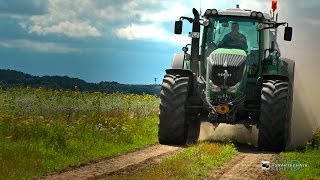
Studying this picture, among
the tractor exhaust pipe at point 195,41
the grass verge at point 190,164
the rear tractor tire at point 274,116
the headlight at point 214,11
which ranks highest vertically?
the headlight at point 214,11

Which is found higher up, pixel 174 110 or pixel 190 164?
pixel 174 110

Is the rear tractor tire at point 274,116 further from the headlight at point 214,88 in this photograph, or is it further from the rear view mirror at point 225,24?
the rear view mirror at point 225,24

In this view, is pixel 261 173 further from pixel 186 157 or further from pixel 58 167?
pixel 58 167

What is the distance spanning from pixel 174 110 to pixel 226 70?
1.83 meters

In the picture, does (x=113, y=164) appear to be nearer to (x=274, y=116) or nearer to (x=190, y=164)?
(x=190, y=164)

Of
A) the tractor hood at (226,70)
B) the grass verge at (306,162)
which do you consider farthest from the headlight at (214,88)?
the grass verge at (306,162)

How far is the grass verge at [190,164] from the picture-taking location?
35.3 ft

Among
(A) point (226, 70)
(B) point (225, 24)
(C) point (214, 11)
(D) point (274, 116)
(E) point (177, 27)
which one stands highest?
(C) point (214, 11)

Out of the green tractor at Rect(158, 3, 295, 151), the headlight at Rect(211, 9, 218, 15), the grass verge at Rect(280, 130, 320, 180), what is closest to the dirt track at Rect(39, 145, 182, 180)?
the green tractor at Rect(158, 3, 295, 151)

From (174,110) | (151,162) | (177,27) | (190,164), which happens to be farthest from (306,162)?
(177,27)

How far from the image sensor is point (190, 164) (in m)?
12.1

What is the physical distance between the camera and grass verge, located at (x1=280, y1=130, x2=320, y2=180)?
37.0ft

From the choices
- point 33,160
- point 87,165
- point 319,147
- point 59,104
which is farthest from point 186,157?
point 59,104

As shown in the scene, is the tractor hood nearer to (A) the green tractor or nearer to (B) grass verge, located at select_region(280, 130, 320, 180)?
(A) the green tractor
